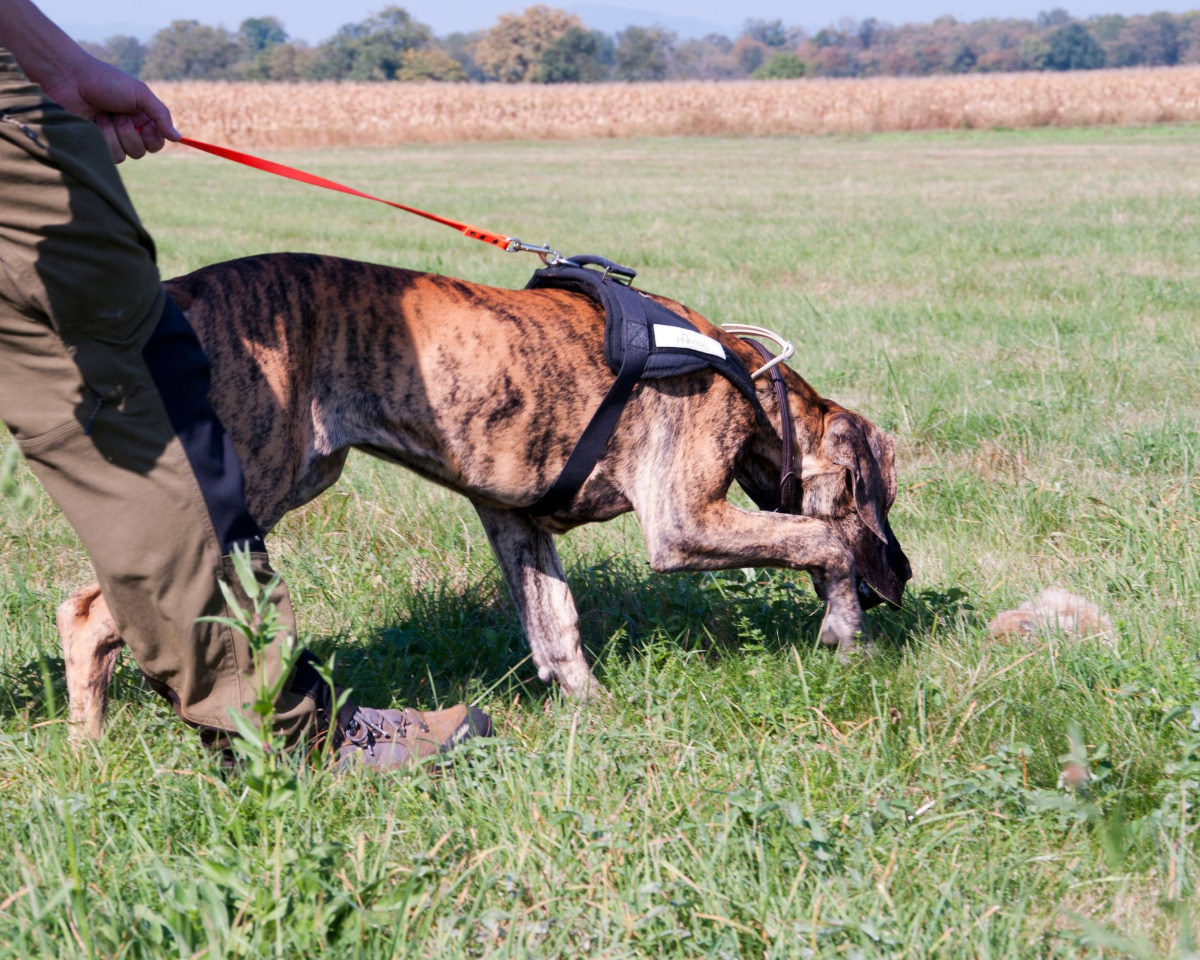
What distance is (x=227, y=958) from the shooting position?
1.83 m

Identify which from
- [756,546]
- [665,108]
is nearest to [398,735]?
[756,546]

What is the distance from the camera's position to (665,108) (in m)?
41.2

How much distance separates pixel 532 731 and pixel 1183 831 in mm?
1611

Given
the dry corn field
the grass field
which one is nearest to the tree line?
the dry corn field

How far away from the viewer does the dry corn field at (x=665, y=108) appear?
117ft

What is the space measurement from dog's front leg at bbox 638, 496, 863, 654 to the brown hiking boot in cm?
76

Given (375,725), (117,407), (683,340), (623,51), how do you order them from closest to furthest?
(117,407), (375,725), (683,340), (623,51)

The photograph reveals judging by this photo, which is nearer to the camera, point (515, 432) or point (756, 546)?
point (515, 432)

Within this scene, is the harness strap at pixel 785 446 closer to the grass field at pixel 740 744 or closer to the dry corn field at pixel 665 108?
the grass field at pixel 740 744

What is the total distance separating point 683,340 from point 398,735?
1.33 meters

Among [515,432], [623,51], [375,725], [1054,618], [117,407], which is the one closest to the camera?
[117,407]

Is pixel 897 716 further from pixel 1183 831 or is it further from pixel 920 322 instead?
pixel 920 322

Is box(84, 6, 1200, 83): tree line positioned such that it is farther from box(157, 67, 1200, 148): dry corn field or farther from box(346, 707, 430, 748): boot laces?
box(346, 707, 430, 748): boot laces

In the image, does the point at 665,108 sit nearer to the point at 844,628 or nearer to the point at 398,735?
the point at 844,628
